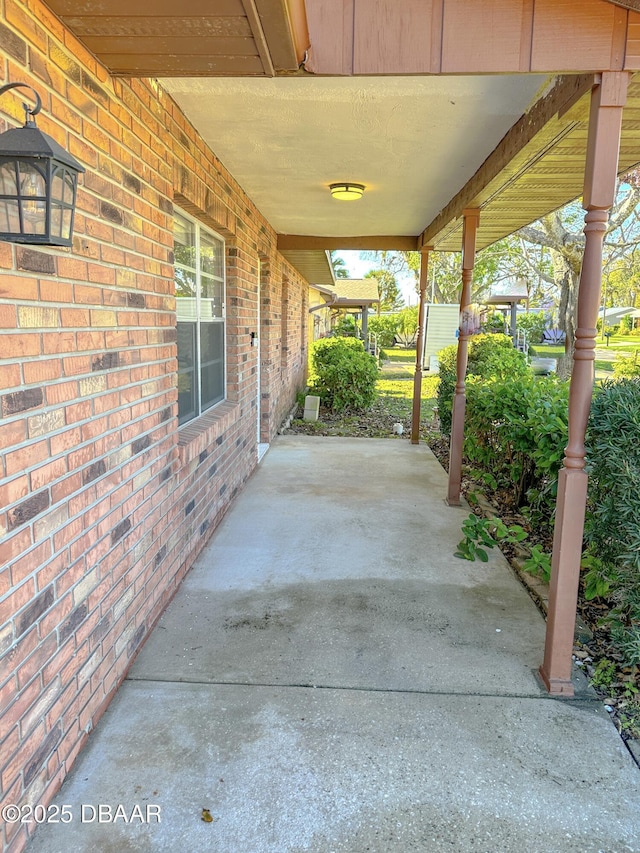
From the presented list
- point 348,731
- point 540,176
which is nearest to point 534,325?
point 540,176

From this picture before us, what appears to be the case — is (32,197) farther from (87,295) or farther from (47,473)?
(47,473)

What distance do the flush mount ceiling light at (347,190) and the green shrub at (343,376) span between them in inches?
214

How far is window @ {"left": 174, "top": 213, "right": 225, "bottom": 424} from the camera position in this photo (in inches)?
148

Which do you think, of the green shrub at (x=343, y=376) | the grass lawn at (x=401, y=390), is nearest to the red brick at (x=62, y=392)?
the green shrub at (x=343, y=376)

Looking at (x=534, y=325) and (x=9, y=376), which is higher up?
(x=534, y=325)

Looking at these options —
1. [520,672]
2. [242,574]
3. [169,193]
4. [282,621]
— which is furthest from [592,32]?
[242,574]

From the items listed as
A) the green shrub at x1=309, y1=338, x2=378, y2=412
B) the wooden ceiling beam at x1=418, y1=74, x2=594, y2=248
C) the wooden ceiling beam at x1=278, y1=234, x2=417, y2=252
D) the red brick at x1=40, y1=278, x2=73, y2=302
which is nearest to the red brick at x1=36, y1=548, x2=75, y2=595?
the red brick at x1=40, y1=278, x2=73, y2=302

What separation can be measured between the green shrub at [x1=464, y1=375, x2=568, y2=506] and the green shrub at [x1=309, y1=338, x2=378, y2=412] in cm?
416

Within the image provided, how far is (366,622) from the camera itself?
10.4 ft

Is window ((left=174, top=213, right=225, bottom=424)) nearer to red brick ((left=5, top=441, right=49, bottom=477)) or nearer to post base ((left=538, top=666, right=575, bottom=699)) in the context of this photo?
red brick ((left=5, top=441, right=49, bottom=477))

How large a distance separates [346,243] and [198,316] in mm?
4331

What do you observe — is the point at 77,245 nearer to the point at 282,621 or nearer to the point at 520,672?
the point at 282,621

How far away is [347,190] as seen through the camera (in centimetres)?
473

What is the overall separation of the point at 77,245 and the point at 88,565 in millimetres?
1203
